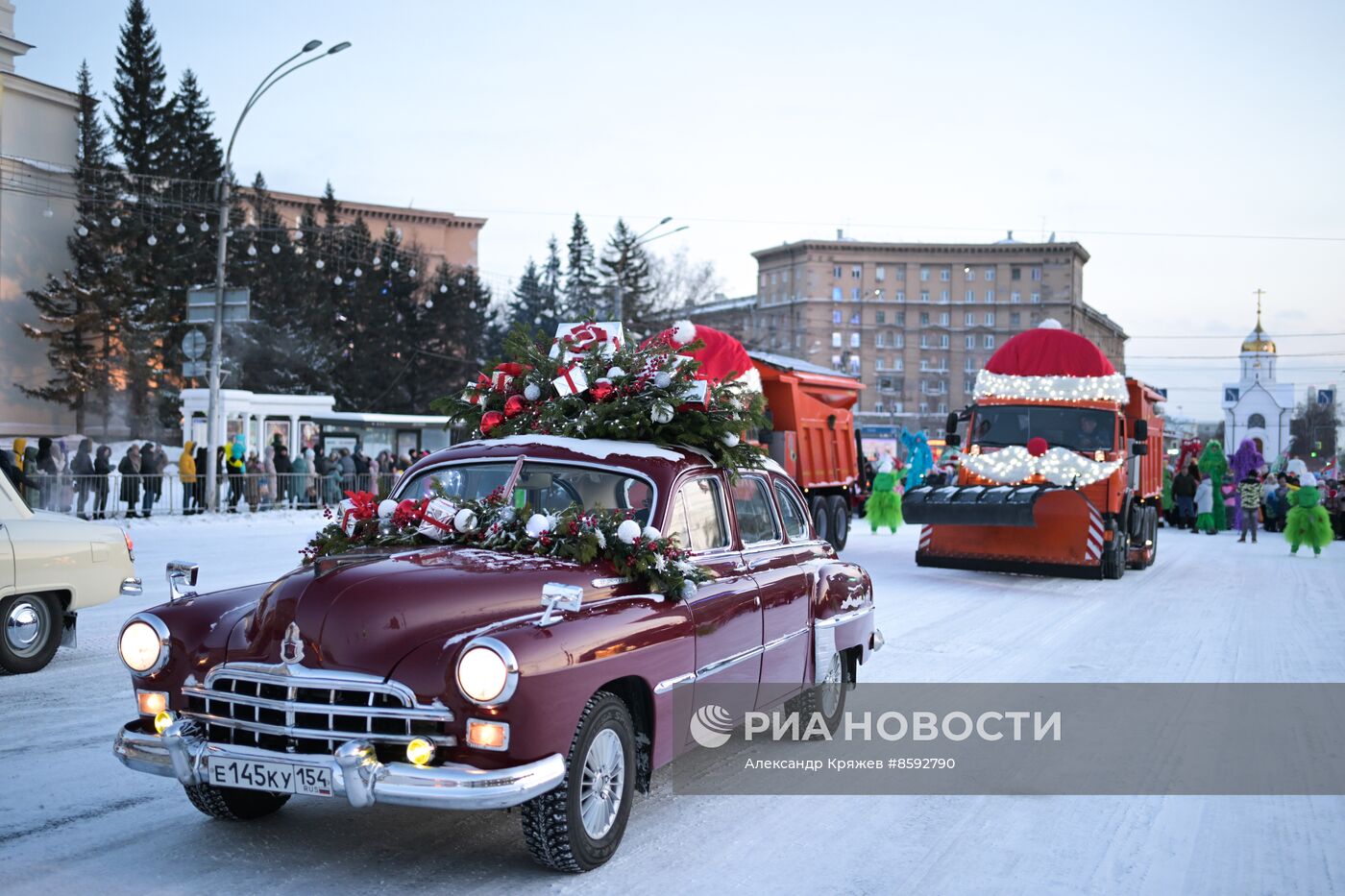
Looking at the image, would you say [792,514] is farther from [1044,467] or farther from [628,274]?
[628,274]

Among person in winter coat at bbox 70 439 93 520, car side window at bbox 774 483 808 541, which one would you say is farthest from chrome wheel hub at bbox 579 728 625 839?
person in winter coat at bbox 70 439 93 520

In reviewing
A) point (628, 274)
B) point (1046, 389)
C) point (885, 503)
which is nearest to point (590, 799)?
point (1046, 389)

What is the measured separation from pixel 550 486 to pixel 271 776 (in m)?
2.00

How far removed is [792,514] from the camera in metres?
7.22

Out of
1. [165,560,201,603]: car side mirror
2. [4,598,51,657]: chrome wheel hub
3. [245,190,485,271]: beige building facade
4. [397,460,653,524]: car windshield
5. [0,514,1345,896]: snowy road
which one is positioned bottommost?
[0,514,1345,896]: snowy road

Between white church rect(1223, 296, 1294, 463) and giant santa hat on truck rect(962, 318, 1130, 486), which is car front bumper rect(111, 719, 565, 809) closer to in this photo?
giant santa hat on truck rect(962, 318, 1130, 486)

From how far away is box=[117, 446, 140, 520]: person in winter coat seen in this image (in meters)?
23.0

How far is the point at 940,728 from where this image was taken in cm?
768

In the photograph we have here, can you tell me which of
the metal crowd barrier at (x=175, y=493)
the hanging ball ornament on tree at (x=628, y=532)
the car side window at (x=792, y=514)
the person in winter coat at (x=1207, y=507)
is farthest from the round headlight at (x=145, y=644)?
the person in winter coat at (x=1207, y=507)

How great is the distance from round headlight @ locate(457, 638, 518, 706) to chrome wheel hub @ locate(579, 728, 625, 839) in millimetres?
605

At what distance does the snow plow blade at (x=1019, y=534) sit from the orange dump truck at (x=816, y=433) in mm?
3341

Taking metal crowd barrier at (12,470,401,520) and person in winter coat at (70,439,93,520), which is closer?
metal crowd barrier at (12,470,401,520)

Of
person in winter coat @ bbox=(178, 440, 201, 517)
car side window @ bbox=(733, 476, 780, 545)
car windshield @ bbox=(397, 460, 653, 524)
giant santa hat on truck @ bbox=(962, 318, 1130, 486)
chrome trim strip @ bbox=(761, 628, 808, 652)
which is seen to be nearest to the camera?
car windshield @ bbox=(397, 460, 653, 524)

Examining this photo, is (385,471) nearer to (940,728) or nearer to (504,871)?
(940,728)
